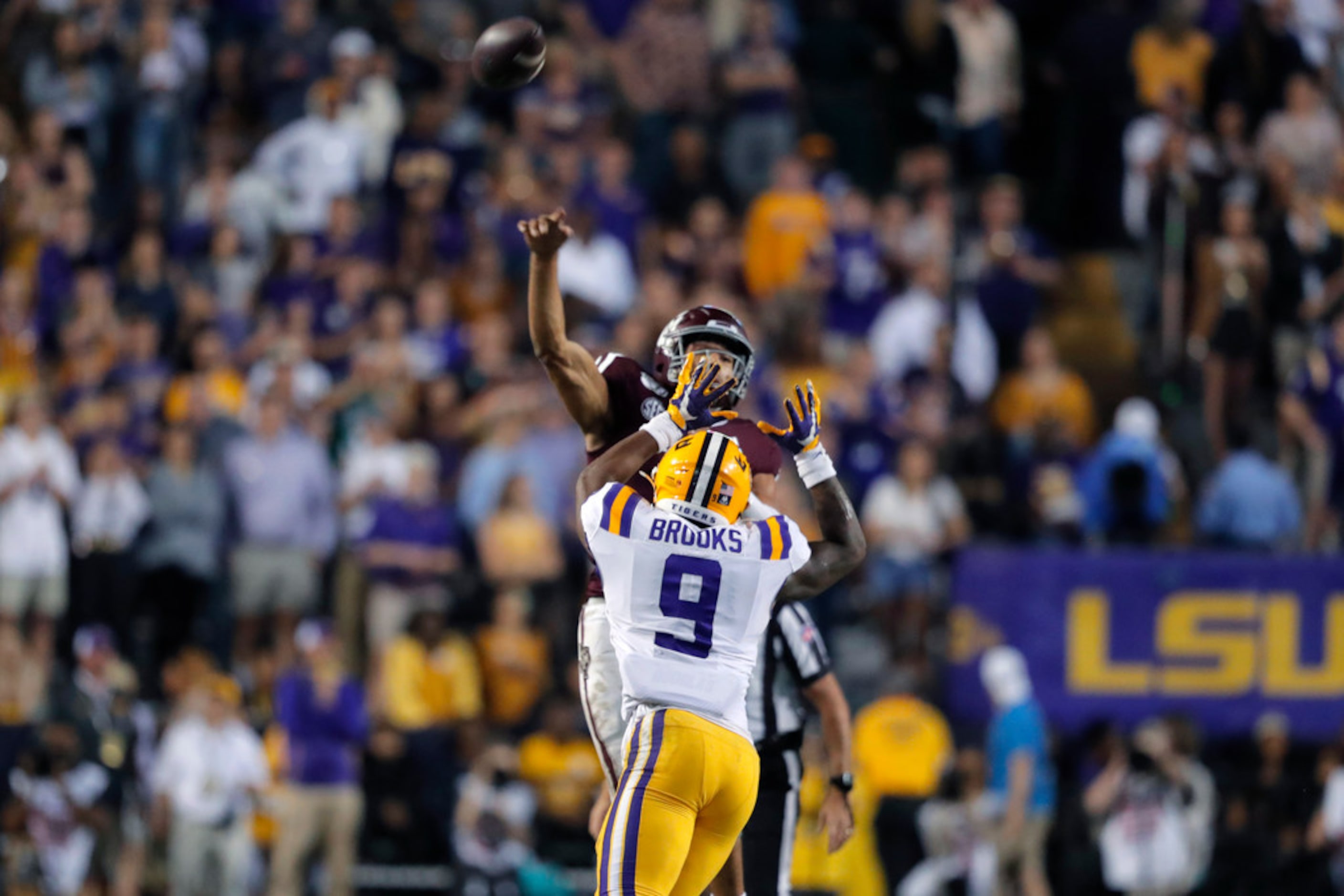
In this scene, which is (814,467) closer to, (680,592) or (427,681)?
(680,592)

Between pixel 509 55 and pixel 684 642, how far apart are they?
8.75 ft

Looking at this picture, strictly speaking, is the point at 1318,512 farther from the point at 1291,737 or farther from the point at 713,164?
the point at 713,164

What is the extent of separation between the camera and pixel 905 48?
69.1 feet

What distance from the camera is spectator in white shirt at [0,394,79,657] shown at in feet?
52.5

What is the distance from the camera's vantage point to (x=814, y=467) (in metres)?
8.98

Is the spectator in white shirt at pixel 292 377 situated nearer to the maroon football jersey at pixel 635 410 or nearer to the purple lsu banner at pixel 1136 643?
the purple lsu banner at pixel 1136 643

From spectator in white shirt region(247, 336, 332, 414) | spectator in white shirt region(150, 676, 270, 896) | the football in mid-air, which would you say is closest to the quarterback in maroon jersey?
the football in mid-air

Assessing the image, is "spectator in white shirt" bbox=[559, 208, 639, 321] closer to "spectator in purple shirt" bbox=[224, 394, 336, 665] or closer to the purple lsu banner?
"spectator in purple shirt" bbox=[224, 394, 336, 665]

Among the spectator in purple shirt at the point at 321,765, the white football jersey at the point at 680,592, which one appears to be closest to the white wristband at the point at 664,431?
the white football jersey at the point at 680,592

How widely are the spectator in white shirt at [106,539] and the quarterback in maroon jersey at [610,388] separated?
304 inches

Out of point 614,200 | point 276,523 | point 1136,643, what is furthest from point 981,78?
point 276,523

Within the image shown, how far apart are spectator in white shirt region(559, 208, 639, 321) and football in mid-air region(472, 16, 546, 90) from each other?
8034 mm

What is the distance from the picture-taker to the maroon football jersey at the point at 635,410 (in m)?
9.22

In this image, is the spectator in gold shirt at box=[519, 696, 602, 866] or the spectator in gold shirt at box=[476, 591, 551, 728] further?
the spectator in gold shirt at box=[476, 591, 551, 728]
